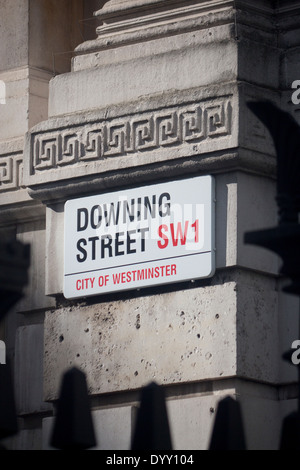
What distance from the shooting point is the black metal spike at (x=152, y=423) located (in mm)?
9266

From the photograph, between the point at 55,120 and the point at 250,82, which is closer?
the point at 250,82

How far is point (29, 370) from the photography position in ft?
33.6

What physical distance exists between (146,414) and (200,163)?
4.81 ft

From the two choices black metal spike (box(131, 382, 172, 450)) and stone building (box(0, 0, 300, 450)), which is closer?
stone building (box(0, 0, 300, 450))

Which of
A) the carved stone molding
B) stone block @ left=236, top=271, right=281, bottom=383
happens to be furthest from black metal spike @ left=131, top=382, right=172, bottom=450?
the carved stone molding

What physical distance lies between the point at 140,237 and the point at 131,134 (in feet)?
2.03

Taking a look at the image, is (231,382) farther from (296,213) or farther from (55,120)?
(55,120)

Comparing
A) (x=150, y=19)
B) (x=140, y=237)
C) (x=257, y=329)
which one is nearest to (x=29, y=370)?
(x=140, y=237)

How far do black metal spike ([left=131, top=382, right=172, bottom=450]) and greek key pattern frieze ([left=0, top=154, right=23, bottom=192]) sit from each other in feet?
6.15

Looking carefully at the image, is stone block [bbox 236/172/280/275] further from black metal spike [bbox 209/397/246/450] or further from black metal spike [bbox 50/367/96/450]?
black metal spike [bbox 50/367/96/450]

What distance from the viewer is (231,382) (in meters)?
9.02

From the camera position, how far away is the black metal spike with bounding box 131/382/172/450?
9.27 m

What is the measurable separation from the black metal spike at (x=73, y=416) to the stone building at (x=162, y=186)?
0.20 feet

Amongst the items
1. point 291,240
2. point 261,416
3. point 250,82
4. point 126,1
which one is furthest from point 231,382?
point 126,1
